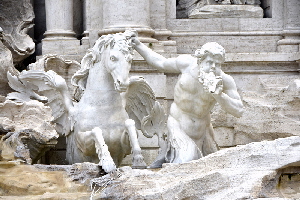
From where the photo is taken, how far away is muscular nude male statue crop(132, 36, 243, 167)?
6047mm

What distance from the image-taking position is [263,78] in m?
9.20

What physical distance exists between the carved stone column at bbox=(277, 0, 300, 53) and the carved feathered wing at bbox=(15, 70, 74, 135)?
147 inches

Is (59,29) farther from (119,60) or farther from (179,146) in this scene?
(179,146)

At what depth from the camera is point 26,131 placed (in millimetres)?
6824

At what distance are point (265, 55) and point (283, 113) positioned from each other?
99cm

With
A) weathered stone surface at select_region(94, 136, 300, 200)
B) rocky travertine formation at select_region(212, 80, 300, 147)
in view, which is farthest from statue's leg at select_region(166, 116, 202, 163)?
rocky travertine formation at select_region(212, 80, 300, 147)

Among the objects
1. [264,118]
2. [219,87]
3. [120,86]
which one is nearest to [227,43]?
[264,118]

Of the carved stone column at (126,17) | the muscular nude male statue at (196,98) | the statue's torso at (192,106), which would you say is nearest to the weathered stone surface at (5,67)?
the carved stone column at (126,17)

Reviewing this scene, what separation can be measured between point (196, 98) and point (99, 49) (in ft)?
3.47

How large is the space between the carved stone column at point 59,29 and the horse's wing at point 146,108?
2.56m

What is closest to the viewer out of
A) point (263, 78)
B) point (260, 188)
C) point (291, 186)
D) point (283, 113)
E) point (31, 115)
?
point (260, 188)

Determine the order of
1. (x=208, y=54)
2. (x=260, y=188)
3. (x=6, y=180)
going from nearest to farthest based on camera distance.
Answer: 1. (x=260, y=188)
2. (x=6, y=180)
3. (x=208, y=54)

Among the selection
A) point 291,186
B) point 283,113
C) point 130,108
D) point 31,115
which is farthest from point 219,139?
point 291,186

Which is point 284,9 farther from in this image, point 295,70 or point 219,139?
point 219,139
